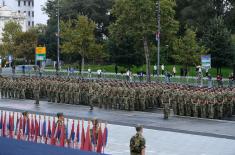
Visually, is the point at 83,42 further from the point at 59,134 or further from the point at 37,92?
the point at 59,134

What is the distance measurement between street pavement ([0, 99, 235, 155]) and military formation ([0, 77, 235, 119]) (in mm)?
753

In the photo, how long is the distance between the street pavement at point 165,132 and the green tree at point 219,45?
22669 millimetres

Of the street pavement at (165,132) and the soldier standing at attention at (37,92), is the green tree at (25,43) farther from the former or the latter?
the street pavement at (165,132)

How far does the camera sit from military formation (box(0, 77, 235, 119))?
2517 centimetres

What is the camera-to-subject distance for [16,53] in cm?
7331

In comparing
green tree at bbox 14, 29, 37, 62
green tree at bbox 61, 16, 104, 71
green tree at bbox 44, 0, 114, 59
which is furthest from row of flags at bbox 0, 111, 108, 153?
green tree at bbox 44, 0, 114, 59

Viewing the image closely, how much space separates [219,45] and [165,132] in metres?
29.1

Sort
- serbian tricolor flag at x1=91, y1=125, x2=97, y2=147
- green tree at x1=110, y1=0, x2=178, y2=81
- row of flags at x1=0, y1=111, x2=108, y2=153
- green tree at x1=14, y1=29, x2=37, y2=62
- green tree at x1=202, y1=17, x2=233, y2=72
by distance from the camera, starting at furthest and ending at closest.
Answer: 1. green tree at x1=14, y1=29, x2=37, y2=62
2. green tree at x1=202, y1=17, x2=233, y2=72
3. green tree at x1=110, y1=0, x2=178, y2=81
4. row of flags at x1=0, y1=111, x2=108, y2=153
5. serbian tricolor flag at x1=91, y1=125, x2=97, y2=147

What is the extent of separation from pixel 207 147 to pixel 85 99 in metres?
14.4

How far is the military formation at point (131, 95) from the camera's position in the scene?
2517 cm

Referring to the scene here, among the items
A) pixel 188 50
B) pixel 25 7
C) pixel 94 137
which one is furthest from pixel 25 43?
pixel 94 137

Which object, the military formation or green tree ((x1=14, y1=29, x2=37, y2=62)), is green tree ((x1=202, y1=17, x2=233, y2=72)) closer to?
the military formation

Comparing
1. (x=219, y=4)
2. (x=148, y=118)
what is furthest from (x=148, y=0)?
(x=219, y=4)

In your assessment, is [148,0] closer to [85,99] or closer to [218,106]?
[85,99]
